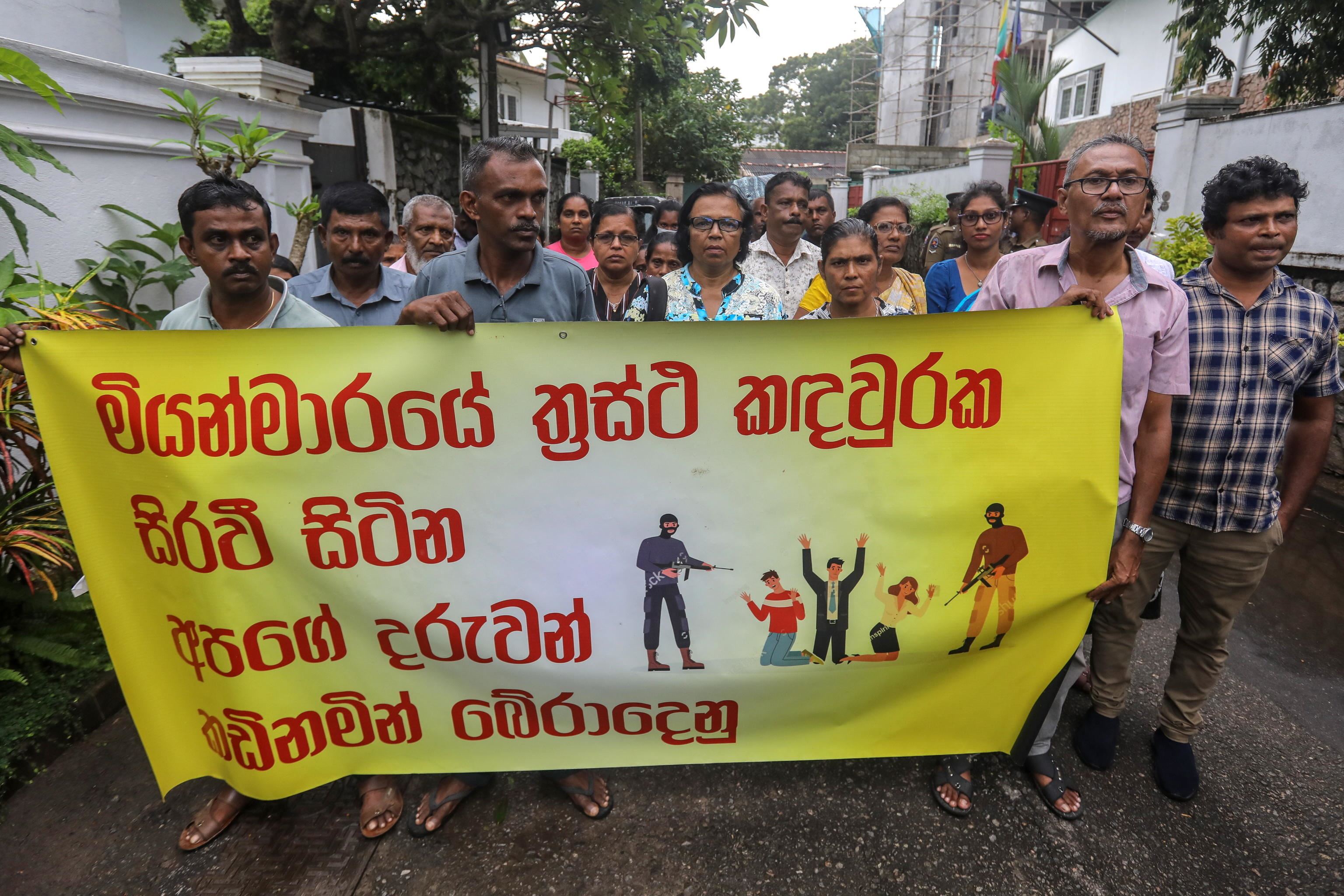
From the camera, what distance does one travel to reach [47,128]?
12.1 ft

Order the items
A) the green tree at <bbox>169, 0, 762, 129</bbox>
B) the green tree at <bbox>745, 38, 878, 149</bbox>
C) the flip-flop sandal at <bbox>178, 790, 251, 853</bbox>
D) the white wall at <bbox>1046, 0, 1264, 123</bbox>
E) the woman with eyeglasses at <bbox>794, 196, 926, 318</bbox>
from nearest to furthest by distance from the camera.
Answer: the flip-flop sandal at <bbox>178, 790, 251, 853</bbox>
the woman with eyeglasses at <bbox>794, 196, 926, 318</bbox>
the green tree at <bbox>169, 0, 762, 129</bbox>
the white wall at <bbox>1046, 0, 1264, 123</bbox>
the green tree at <bbox>745, 38, 878, 149</bbox>

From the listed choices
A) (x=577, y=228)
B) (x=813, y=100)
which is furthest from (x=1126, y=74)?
(x=813, y=100)

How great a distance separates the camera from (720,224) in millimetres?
2875

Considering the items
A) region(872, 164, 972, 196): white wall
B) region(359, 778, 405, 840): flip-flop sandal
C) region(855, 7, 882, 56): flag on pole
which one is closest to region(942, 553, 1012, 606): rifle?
region(359, 778, 405, 840): flip-flop sandal

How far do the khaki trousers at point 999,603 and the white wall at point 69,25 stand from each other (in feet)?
19.0

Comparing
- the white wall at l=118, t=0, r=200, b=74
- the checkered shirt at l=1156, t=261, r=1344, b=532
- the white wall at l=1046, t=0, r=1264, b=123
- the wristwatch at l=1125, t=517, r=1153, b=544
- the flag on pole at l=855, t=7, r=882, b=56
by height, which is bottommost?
the wristwatch at l=1125, t=517, r=1153, b=544

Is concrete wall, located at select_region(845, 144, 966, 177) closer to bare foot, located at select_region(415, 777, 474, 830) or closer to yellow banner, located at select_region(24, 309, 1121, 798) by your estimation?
yellow banner, located at select_region(24, 309, 1121, 798)

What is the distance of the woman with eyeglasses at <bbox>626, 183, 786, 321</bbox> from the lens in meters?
2.88

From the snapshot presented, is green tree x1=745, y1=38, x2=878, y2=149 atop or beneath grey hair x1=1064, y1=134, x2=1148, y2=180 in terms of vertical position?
atop

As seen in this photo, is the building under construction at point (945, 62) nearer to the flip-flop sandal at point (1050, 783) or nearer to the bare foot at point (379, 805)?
the flip-flop sandal at point (1050, 783)

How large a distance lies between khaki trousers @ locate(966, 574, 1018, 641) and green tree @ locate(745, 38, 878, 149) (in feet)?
152

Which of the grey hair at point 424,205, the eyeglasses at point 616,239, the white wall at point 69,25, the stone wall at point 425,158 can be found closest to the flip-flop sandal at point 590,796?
the eyeglasses at point 616,239

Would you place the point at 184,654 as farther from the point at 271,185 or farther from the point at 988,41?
the point at 988,41

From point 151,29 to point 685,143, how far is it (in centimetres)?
1458
